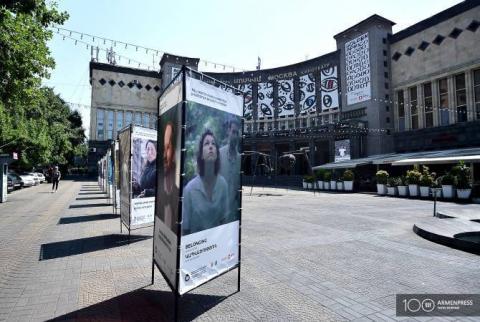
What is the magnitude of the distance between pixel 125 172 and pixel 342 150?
33.7m

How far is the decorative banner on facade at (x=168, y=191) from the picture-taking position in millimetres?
4047

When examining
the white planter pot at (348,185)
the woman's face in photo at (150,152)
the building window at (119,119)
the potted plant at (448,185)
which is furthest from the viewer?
the building window at (119,119)

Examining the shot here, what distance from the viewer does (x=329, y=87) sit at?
44812mm

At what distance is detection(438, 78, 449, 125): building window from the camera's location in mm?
31172

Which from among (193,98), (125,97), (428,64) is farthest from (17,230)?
(125,97)

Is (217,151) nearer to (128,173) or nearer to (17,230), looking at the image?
(128,173)

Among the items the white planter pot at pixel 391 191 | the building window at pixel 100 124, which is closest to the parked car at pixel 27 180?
the building window at pixel 100 124

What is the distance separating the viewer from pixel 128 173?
8.63 meters

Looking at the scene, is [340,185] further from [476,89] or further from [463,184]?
[476,89]

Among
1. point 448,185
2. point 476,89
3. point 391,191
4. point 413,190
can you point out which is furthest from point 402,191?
point 476,89

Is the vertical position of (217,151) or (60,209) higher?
(217,151)

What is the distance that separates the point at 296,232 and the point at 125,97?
189 feet

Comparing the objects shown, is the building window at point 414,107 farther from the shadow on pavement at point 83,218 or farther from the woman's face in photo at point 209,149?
the woman's face in photo at point 209,149

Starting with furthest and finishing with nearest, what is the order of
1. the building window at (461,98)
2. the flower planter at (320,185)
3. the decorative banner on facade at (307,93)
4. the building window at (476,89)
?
the decorative banner on facade at (307,93), the flower planter at (320,185), the building window at (461,98), the building window at (476,89)
